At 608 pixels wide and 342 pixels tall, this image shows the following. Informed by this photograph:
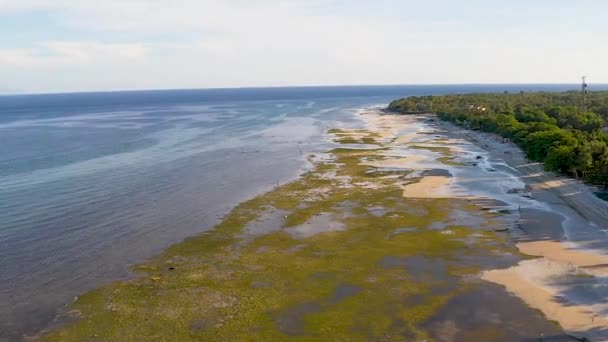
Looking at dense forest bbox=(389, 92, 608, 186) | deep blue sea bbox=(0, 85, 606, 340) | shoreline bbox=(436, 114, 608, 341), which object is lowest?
shoreline bbox=(436, 114, 608, 341)

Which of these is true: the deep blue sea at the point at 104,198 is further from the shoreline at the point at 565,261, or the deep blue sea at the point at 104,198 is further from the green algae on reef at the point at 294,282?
the shoreline at the point at 565,261

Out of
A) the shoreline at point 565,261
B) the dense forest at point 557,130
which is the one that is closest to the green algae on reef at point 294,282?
the shoreline at point 565,261

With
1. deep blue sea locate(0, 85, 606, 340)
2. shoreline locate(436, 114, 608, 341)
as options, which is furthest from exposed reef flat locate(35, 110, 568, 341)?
deep blue sea locate(0, 85, 606, 340)

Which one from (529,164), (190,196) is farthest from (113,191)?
(529,164)

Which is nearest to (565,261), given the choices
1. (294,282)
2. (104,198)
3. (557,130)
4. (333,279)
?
(333,279)

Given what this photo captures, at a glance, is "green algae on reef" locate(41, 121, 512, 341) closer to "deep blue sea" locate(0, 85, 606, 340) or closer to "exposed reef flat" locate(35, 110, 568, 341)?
"exposed reef flat" locate(35, 110, 568, 341)

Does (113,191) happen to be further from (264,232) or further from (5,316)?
(5,316)

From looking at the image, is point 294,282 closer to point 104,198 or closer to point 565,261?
point 565,261
